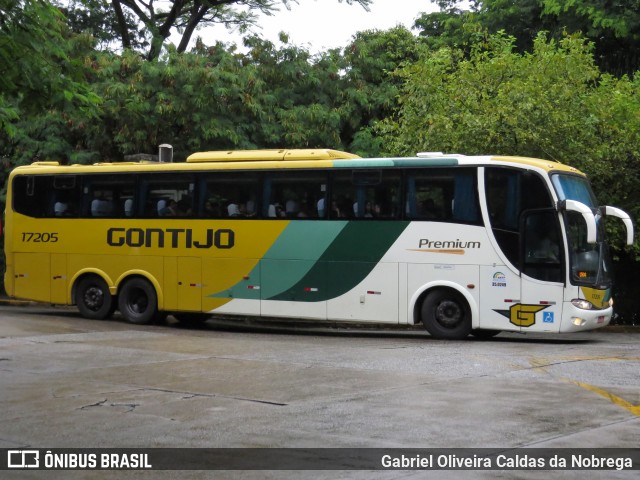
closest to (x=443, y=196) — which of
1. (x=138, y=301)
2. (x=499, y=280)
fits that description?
(x=499, y=280)

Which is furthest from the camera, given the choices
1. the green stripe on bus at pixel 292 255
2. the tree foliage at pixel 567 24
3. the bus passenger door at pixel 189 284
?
the tree foliage at pixel 567 24

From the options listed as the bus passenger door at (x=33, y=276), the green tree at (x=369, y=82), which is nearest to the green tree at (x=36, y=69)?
the bus passenger door at (x=33, y=276)

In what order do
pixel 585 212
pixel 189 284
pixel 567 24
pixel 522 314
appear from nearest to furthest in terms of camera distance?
1. pixel 585 212
2. pixel 522 314
3. pixel 189 284
4. pixel 567 24

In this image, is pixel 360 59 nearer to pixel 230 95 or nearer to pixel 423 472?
pixel 230 95

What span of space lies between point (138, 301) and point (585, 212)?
959cm

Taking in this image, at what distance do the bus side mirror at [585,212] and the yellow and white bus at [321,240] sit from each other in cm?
2

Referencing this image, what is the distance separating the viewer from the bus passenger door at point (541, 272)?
59.3 ft

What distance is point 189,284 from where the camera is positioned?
21.5 metres

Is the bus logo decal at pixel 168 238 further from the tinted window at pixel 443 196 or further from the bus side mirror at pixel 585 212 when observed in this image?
the bus side mirror at pixel 585 212

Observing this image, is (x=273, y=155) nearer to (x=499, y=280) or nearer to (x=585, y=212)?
(x=499, y=280)

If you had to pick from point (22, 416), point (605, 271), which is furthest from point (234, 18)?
point (22, 416)

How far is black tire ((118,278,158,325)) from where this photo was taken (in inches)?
862

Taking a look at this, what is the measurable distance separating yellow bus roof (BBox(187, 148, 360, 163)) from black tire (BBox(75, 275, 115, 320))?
3.41m

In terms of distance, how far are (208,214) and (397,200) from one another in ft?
13.3
